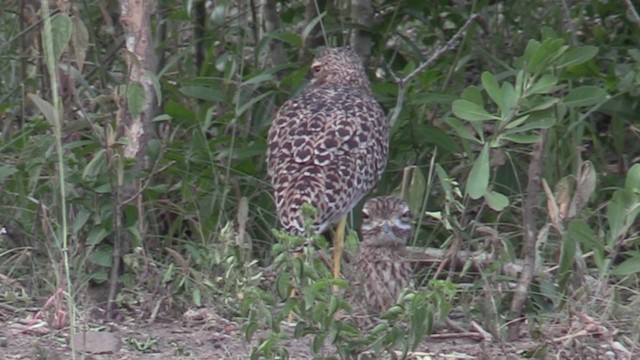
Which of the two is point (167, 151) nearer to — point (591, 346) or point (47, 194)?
point (47, 194)

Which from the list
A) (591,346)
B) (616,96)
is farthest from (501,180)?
(591,346)

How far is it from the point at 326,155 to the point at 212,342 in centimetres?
124

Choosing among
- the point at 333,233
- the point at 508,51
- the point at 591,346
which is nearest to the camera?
the point at 591,346

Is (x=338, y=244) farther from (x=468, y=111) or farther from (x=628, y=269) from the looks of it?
(x=628, y=269)

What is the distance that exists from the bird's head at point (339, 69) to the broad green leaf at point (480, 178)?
1878 mm

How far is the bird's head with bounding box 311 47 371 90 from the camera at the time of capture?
277 inches

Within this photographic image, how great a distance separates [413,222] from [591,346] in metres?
1.33

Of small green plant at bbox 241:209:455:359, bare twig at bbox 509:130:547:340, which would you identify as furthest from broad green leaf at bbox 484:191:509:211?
small green plant at bbox 241:209:455:359

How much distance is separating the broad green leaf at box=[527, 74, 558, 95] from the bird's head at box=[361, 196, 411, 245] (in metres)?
0.80

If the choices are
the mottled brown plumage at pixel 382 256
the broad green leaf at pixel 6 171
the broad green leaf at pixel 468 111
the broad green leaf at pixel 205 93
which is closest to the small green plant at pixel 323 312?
the mottled brown plumage at pixel 382 256

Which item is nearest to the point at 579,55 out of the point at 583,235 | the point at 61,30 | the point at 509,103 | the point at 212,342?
the point at 509,103

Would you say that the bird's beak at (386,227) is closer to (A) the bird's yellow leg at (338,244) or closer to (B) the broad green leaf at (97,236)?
(A) the bird's yellow leg at (338,244)

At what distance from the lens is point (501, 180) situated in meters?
6.79

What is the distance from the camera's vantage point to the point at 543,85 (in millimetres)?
5207
